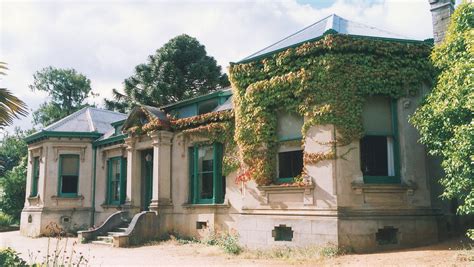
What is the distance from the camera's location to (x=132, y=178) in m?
18.7

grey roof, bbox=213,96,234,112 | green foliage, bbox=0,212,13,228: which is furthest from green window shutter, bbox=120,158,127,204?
green foliage, bbox=0,212,13,228

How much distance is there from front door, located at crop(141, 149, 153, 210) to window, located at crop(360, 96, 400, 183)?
32.2 ft

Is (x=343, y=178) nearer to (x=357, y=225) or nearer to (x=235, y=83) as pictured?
(x=357, y=225)

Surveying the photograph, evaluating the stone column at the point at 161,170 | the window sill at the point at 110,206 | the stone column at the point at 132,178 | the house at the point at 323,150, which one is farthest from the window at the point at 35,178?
the house at the point at 323,150

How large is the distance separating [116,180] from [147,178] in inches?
108

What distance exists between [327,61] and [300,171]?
3135mm

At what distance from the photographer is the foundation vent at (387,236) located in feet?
37.0

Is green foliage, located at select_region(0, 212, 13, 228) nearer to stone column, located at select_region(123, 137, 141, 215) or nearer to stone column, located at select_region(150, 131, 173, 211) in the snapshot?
stone column, located at select_region(123, 137, 141, 215)

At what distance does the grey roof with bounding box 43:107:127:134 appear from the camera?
22828 millimetres

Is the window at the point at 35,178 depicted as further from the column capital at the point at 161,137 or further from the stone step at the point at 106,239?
the column capital at the point at 161,137

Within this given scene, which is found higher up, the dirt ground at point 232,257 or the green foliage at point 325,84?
the green foliage at point 325,84

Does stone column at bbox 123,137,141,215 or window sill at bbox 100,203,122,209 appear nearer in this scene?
stone column at bbox 123,137,141,215

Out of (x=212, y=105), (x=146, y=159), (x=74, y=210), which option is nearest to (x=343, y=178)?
(x=212, y=105)

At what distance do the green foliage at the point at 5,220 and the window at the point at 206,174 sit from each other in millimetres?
17008
